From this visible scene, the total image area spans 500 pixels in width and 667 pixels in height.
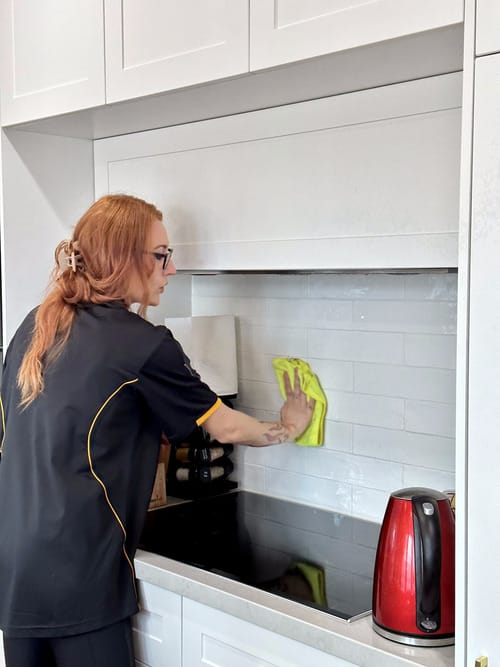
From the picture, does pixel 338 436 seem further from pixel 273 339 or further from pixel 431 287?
pixel 431 287

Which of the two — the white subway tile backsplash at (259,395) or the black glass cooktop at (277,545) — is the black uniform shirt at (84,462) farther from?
the white subway tile backsplash at (259,395)

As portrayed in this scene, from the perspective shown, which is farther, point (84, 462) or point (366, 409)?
point (366, 409)

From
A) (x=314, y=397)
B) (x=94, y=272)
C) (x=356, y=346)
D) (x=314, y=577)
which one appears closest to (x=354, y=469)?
(x=314, y=397)

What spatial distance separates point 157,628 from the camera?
192 cm

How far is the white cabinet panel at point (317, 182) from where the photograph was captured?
64.2 inches

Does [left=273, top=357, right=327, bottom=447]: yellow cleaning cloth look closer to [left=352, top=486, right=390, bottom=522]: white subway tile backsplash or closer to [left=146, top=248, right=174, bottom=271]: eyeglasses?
[left=352, top=486, right=390, bottom=522]: white subway tile backsplash

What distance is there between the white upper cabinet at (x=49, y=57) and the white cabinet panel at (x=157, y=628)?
3.79ft

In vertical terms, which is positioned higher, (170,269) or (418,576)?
(170,269)

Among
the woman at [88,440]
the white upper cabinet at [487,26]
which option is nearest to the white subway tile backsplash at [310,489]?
the woman at [88,440]

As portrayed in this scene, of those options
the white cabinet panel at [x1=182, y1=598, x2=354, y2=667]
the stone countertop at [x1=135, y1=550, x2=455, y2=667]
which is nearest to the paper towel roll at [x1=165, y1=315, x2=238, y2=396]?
the stone countertop at [x1=135, y1=550, x2=455, y2=667]

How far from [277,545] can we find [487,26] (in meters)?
1.27

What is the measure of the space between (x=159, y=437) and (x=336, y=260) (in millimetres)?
564

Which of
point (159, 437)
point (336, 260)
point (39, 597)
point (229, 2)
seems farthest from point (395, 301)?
point (39, 597)

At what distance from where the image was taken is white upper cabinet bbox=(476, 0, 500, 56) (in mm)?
1276
